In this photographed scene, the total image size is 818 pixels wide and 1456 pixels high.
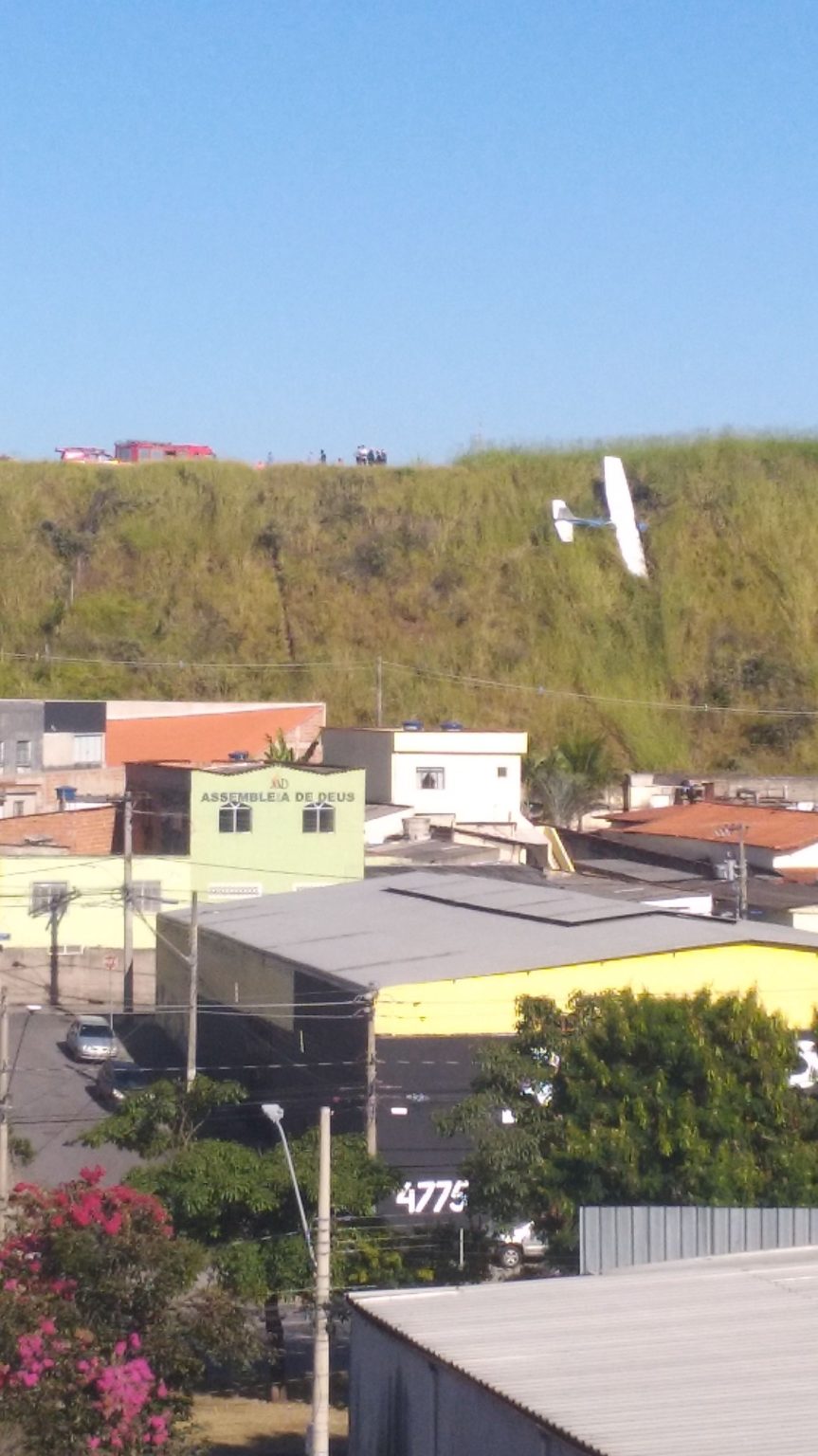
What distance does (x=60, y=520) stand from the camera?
58312mm

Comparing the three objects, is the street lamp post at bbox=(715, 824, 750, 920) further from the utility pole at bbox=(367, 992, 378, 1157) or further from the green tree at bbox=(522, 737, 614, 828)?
the green tree at bbox=(522, 737, 614, 828)

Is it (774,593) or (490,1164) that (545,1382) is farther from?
(774,593)

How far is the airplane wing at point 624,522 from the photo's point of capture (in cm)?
5731

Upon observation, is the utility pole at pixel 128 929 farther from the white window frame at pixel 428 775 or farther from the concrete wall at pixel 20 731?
the concrete wall at pixel 20 731

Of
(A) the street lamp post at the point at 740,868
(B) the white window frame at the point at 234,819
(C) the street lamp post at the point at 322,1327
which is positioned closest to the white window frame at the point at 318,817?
(B) the white window frame at the point at 234,819

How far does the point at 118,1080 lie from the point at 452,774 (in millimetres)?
17890

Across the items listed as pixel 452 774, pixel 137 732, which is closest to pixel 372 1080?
pixel 452 774

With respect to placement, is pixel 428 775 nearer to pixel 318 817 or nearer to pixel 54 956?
pixel 318 817

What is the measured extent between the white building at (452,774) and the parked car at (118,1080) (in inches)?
656

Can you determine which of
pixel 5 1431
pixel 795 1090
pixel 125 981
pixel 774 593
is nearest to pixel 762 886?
pixel 125 981

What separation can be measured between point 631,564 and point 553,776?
16.6 meters

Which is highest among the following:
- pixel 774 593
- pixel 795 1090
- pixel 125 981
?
pixel 774 593

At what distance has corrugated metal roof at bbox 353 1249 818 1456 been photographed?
22.9 feet

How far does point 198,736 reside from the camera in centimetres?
4403
